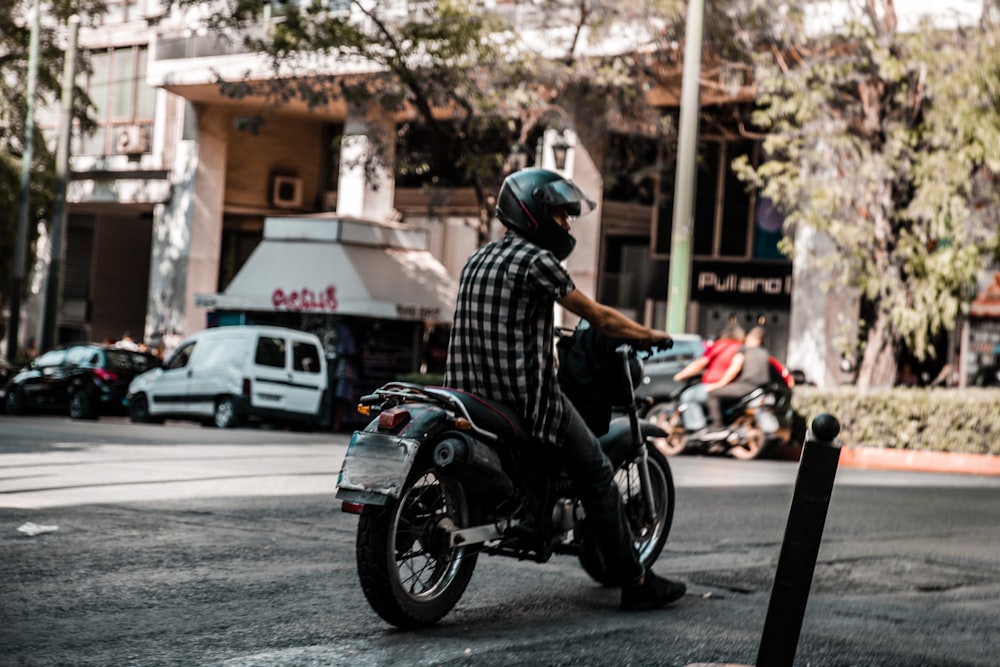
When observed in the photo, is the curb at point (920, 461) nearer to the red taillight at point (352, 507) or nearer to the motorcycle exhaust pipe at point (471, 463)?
the motorcycle exhaust pipe at point (471, 463)

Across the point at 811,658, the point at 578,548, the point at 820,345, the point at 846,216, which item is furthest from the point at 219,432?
the point at 811,658

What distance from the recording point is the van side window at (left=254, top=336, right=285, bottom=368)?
23.1 m

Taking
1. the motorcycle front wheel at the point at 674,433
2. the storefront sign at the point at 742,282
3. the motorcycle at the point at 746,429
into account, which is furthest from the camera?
the storefront sign at the point at 742,282

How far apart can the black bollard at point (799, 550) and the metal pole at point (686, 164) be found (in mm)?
15455

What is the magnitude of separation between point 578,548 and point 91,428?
13.1 metres

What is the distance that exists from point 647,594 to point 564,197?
5.36 feet

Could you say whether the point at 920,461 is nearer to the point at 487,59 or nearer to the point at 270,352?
the point at 487,59

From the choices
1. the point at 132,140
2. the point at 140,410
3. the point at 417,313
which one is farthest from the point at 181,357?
the point at 132,140

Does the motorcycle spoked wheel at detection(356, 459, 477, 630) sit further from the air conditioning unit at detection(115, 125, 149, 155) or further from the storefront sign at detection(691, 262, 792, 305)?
the air conditioning unit at detection(115, 125, 149, 155)

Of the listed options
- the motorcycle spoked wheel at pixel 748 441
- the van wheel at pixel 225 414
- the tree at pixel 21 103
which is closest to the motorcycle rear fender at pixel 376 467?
the motorcycle spoked wheel at pixel 748 441

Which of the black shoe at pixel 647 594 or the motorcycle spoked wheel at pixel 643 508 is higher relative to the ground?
the motorcycle spoked wheel at pixel 643 508

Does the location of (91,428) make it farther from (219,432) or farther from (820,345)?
(820,345)

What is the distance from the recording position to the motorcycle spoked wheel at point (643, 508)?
21.9 feet

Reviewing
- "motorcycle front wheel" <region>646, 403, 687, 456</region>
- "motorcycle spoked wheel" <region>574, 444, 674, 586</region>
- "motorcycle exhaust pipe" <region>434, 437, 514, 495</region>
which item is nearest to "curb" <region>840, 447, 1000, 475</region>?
"motorcycle front wheel" <region>646, 403, 687, 456</region>
